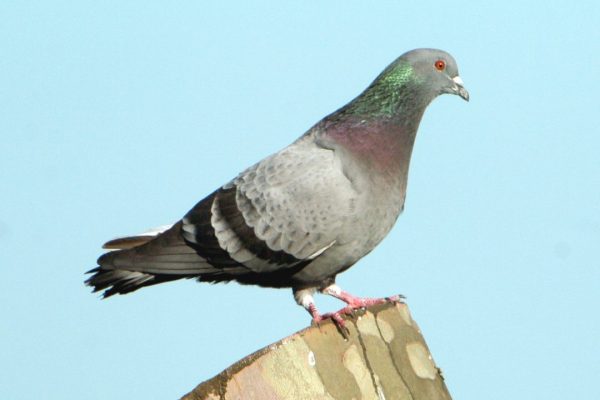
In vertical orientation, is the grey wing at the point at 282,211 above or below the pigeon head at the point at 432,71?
below

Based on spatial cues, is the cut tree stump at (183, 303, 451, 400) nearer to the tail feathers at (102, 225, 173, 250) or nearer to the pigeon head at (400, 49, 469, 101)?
the pigeon head at (400, 49, 469, 101)

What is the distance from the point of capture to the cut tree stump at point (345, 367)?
4.66 m

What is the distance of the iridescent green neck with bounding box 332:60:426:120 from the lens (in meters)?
8.20

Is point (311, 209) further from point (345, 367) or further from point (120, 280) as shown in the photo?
point (345, 367)

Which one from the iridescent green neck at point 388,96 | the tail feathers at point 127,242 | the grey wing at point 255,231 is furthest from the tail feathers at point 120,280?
the iridescent green neck at point 388,96

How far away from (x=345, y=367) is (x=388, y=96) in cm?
373

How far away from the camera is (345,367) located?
5074mm

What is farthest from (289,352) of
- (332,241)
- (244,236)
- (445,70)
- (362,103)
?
(445,70)

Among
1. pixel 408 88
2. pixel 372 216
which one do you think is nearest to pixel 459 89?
pixel 408 88

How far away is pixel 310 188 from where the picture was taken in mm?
7617

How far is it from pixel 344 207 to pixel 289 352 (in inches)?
108

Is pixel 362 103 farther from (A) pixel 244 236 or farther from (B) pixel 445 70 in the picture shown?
(A) pixel 244 236

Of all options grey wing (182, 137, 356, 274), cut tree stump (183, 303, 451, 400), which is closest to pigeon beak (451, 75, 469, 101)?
grey wing (182, 137, 356, 274)

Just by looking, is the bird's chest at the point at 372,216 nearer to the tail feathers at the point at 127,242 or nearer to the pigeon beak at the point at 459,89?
the pigeon beak at the point at 459,89
